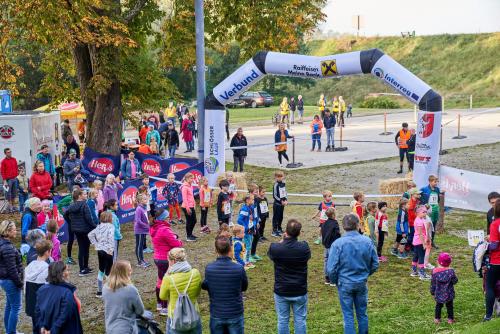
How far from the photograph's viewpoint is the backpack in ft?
25.4

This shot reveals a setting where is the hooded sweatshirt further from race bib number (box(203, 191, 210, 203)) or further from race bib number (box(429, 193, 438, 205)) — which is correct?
race bib number (box(429, 193, 438, 205))

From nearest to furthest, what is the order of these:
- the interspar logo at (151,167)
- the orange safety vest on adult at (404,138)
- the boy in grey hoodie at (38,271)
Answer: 1. the boy in grey hoodie at (38,271)
2. the interspar logo at (151,167)
3. the orange safety vest on adult at (404,138)

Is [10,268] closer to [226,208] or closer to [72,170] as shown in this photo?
[226,208]

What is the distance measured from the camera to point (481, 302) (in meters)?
10.8

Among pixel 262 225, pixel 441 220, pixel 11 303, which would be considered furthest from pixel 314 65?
pixel 11 303

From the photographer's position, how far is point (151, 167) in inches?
854

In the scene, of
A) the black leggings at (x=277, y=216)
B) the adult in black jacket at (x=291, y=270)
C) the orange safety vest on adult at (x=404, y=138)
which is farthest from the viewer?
the orange safety vest on adult at (x=404, y=138)

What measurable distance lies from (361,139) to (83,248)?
70.5 ft

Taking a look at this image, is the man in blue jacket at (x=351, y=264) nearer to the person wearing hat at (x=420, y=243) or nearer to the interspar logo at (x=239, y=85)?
the person wearing hat at (x=420, y=243)

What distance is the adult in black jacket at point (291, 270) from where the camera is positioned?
27.7 feet

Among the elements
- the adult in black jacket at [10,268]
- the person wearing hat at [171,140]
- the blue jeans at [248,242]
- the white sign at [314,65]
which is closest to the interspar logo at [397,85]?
the white sign at [314,65]

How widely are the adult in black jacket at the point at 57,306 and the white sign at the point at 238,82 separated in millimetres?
13479

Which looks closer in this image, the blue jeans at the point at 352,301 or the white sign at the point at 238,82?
the blue jeans at the point at 352,301

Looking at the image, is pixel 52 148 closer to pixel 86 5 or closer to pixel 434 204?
pixel 86 5
